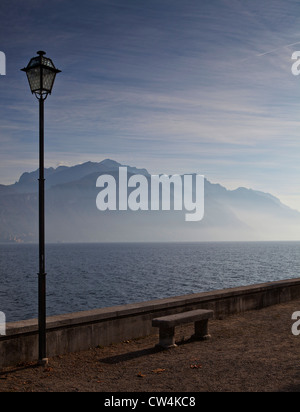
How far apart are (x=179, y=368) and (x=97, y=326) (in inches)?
88.1

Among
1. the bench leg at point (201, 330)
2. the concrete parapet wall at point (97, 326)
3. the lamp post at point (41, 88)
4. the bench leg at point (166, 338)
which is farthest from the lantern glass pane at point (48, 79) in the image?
the bench leg at point (201, 330)

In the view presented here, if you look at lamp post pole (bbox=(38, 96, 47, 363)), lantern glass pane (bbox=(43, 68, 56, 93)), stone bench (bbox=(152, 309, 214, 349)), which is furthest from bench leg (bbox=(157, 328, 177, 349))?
lantern glass pane (bbox=(43, 68, 56, 93))

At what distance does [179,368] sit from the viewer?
745cm

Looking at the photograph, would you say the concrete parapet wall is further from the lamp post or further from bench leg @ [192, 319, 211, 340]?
bench leg @ [192, 319, 211, 340]

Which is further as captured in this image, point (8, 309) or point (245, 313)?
point (8, 309)

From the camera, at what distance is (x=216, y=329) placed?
35.1ft

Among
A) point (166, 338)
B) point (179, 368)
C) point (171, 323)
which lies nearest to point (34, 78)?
point (171, 323)

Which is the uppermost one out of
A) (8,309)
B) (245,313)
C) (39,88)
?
(39,88)

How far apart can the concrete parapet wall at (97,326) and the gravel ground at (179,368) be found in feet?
0.64

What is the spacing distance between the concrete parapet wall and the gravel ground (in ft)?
0.64

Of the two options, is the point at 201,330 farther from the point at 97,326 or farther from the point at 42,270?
the point at 42,270
